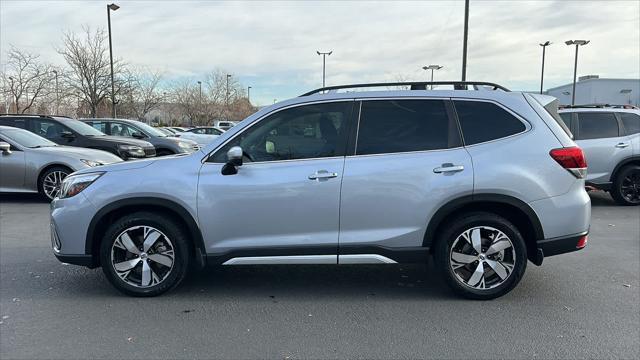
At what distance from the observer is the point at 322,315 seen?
12.9 feet

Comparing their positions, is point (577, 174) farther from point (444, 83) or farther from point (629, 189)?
point (629, 189)

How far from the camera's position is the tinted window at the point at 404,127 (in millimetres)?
4105

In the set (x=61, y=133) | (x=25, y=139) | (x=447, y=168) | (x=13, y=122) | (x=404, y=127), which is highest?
(x=13, y=122)

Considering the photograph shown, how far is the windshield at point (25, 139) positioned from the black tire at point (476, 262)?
26.9 feet

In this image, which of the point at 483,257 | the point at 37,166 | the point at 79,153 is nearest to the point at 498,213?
the point at 483,257

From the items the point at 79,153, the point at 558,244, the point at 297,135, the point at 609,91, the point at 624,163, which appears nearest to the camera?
the point at 558,244

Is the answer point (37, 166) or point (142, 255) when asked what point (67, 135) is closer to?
point (37, 166)

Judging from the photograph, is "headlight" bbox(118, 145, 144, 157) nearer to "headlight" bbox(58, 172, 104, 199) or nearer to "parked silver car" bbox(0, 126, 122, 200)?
"parked silver car" bbox(0, 126, 122, 200)

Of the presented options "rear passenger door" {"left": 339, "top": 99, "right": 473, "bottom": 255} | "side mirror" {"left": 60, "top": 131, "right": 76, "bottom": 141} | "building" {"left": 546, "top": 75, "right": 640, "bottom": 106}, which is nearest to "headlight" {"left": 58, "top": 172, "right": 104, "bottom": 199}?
"rear passenger door" {"left": 339, "top": 99, "right": 473, "bottom": 255}

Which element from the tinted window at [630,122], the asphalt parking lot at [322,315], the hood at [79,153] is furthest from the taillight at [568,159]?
the hood at [79,153]

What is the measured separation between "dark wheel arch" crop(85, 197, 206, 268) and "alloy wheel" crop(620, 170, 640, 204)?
313 inches

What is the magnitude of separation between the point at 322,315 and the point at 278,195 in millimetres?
1032

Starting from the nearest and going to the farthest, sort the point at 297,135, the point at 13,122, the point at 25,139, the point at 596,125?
the point at 297,135
the point at 596,125
the point at 25,139
the point at 13,122

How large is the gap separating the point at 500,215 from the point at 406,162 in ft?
3.18
